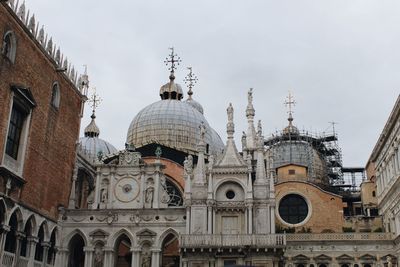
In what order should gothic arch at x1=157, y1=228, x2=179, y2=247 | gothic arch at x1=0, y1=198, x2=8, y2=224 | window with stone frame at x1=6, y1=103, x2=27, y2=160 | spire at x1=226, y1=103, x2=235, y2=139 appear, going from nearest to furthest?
gothic arch at x1=0, y1=198, x2=8, y2=224
window with stone frame at x1=6, y1=103, x2=27, y2=160
gothic arch at x1=157, y1=228, x2=179, y2=247
spire at x1=226, y1=103, x2=235, y2=139

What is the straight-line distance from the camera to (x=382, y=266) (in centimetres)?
3170

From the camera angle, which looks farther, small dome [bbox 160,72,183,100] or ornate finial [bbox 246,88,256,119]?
small dome [bbox 160,72,183,100]

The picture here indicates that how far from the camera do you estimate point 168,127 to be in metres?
44.9

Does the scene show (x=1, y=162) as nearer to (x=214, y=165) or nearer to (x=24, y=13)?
(x=24, y=13)

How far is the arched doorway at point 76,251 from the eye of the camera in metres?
30.7

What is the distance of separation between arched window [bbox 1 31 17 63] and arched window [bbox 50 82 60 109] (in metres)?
4.86

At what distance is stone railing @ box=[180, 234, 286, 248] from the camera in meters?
27.8

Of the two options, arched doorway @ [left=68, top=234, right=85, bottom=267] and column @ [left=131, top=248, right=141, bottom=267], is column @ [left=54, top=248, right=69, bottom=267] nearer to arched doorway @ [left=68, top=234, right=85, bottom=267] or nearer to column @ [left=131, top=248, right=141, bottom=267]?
arched doorway @ [left=68, top=234, right=85, bottom=267]

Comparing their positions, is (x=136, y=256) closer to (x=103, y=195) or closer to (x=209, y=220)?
(x=103, y=195)

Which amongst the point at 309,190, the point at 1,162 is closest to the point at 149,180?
the point at 1,162

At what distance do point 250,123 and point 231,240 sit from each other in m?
11.8

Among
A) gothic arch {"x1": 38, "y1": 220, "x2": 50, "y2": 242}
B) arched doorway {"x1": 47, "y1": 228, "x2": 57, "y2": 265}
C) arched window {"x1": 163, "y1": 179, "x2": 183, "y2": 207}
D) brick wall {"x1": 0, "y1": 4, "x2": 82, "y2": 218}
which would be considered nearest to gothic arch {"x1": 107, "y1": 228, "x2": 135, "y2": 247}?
arched doorway {"x1": 47, "y1": 228, "x2": 57, "y2": 265}

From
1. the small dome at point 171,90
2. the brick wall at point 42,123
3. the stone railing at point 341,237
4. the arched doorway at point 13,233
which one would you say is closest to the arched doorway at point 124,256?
the brick wall at point 42,123

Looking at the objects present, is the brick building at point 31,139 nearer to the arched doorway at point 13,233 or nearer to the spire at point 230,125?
the arched doorway at point 13,233
